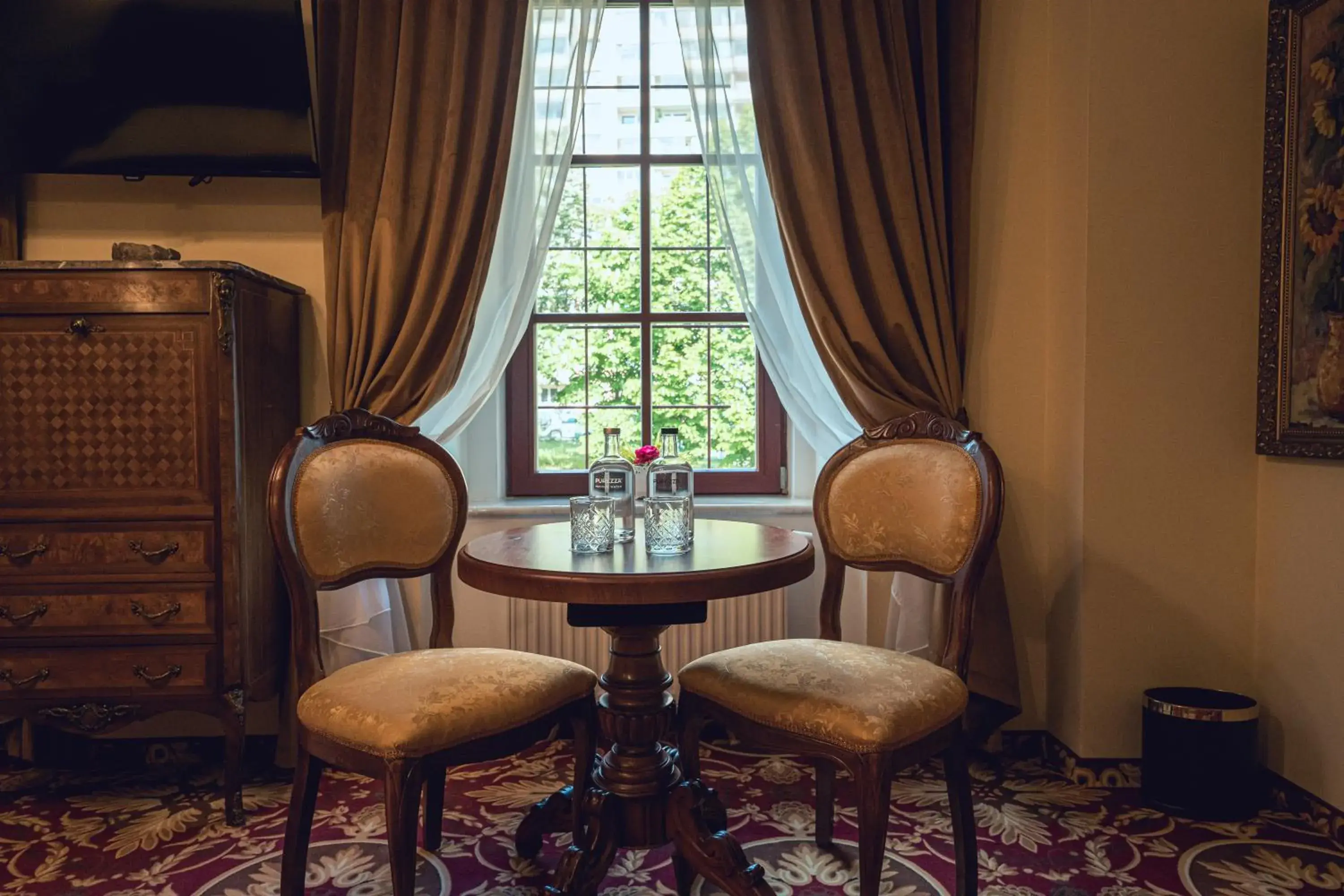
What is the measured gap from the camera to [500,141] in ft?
8.91

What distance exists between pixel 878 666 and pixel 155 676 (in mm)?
1883

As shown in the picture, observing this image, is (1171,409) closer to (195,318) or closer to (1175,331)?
(1175,331)

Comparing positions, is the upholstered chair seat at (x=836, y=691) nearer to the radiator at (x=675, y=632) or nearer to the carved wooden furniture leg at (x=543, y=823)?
the carved wooden furniture leg at (x=543, y=823)

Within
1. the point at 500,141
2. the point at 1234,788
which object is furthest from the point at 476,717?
the point at 1234,788

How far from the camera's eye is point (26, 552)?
2316 millimetres

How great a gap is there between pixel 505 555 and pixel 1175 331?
198 cm

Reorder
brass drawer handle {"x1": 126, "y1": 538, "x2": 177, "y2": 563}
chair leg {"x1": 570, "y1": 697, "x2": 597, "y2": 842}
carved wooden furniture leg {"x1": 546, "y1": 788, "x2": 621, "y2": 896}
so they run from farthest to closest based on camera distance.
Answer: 1. brass drawer handle {"x1": 126, "y1": 538, "x2": 177, "y2": 563}
2. chair leg {"x1": 570, "y1": 697, "x2": 597, "y2": 842}
3. carved wooden furniture leg {"x1": 546, "y1": 788, "x2": 621, "y2": 896}

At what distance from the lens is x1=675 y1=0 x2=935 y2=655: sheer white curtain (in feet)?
9.07

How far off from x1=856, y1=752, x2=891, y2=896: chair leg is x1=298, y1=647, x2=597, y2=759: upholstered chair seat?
2.08 feet

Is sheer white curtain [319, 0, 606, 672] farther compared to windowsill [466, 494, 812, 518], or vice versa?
windowsill [466, 494, 812, 518]

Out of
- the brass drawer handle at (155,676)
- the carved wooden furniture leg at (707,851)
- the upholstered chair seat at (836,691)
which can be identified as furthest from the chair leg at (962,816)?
the brass drawer handle at (155,676)

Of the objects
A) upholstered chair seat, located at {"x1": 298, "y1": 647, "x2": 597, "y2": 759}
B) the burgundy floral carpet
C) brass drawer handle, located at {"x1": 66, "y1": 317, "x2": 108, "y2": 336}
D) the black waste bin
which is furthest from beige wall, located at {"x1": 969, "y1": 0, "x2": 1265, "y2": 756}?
brass drawer handle, located at {"x1": 66, "y1": 317, "x2": 108, "y2": 336}

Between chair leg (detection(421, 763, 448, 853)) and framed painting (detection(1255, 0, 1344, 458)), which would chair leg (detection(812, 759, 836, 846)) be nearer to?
chair leg (detection(421, 763, 448, 853))

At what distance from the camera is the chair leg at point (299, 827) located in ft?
5.69
